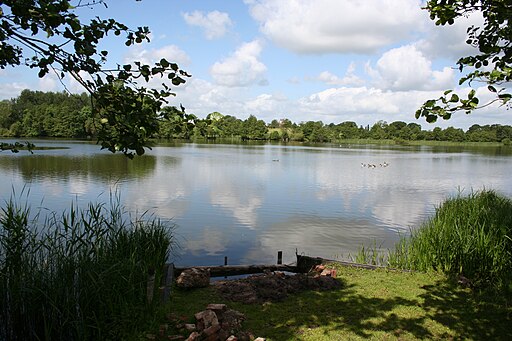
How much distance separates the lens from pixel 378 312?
5.82 metres

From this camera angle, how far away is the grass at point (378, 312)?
202 inches

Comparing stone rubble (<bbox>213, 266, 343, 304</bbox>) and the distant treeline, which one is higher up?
the distant treeline

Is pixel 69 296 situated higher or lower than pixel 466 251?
higher

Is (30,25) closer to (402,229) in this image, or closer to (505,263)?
(505,263)

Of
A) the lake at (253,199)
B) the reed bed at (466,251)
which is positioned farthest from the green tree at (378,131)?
the reed bed at (466,251)

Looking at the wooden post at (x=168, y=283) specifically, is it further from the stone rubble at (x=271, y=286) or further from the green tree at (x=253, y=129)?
the green tree at (x=253, y=129)

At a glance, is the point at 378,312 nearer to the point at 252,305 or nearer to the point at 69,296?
the point at 252,305

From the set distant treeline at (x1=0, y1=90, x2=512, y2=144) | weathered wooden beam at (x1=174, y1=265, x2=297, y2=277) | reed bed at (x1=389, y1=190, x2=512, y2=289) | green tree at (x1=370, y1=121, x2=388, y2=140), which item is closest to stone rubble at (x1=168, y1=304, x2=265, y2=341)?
weathered wooden beam at (x1=174, y1=265, x2=297, y2=277)

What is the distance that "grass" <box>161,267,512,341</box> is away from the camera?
5129 millimetres

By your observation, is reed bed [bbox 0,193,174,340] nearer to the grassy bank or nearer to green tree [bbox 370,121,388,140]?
the grassy bank

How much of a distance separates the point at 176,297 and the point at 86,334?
2.56 meters

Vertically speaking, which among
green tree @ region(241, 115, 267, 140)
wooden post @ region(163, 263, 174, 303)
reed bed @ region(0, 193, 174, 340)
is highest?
green tree @ region(241, 115, 267, 140)

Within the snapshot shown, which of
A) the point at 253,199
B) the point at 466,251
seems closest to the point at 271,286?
the point at 466,251

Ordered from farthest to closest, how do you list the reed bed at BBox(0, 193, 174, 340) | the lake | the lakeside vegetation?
1. the lake
2. the lakeside vegetation
3. the reed bed at BBox(0, 193, 174, 340)
